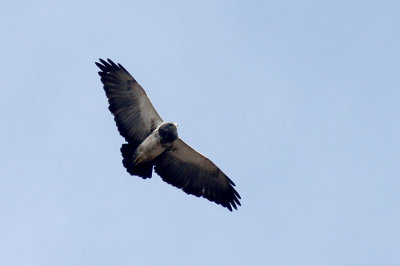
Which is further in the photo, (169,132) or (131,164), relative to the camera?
(131,164)

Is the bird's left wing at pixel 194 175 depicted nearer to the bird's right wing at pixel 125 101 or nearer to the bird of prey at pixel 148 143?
the bird of prey at pixel 148 143

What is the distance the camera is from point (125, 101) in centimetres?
2416

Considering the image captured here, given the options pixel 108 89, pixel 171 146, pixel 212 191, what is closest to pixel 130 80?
pixel 108 89

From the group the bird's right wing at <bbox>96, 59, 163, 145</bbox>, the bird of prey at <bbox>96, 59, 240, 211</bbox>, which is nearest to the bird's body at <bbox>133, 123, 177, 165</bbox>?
the bird of prey at <bbox>96, 59, 240, 211</bbox>

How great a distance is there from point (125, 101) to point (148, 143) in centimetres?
137

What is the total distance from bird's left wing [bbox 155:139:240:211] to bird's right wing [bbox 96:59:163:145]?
97 cm

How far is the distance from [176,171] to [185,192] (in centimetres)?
65

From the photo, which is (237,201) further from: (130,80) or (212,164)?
(130,80)

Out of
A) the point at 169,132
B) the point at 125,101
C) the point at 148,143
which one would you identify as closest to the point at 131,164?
the point at 148,143

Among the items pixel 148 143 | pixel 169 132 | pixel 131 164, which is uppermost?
pixel 169 132

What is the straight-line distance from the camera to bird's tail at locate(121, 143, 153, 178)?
938 inches

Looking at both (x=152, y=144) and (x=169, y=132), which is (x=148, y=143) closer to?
(x=152, y=144)

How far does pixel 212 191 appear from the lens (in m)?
25.1

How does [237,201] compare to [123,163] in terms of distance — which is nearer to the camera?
[123,163]
